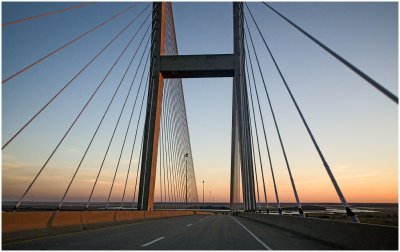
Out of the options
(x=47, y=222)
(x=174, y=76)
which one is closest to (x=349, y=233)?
(x=47, y=222)

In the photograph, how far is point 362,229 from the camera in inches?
249

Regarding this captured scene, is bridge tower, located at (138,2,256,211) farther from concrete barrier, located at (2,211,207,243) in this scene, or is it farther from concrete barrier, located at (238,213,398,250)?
concrete barrier, located at (238,213,398,250)

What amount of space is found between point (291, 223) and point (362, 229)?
6.23 meters

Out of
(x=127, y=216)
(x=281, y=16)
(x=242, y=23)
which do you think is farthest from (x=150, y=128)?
(x=281, y=16)

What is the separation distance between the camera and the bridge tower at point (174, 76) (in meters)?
21.1

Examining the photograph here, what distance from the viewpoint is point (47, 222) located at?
9055 millimetres

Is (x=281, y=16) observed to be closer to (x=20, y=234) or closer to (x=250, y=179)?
(x=20, y=234)

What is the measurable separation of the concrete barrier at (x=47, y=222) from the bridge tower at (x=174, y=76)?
21.2 ft

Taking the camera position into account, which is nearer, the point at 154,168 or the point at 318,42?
the point at 318,42

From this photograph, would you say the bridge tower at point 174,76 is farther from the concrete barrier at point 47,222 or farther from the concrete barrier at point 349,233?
the concrete barrier at point 349,233

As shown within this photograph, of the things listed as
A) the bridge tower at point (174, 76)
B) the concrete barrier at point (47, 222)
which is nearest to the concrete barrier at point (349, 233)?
the concrete barrier at point (47, 222)

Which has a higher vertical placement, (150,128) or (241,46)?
(241,46)

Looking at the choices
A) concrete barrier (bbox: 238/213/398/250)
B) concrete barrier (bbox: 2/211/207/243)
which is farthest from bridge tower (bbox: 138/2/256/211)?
concrete barrier (bbox: 238/213/398/250)

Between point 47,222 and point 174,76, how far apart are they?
1577 cm
